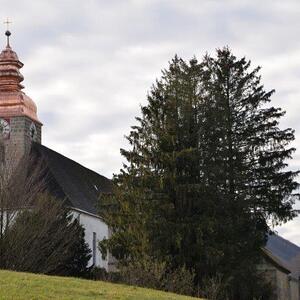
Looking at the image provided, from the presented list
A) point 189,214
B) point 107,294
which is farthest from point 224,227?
point 107,294

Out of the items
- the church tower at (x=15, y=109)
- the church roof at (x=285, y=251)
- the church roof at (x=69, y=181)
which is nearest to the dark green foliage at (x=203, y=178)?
the church roof at (x=69, y=181)

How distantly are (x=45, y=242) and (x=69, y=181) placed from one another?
18.0m

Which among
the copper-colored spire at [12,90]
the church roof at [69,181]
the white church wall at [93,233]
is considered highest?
the copper-colored spire at [12,90]

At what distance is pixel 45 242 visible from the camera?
2756 centimetres

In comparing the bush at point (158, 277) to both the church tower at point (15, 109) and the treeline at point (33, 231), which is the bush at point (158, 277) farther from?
the church tower at point (15, 109)

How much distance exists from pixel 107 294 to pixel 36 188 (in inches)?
569

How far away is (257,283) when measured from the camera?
28078 mm

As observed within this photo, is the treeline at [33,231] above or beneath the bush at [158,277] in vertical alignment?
above

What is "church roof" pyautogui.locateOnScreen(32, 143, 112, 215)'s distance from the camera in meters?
42.1

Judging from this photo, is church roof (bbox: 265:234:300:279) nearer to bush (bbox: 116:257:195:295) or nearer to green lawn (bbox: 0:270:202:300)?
bush (bbox: 116:257:195:295)

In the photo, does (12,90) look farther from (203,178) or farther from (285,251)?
(285,251)

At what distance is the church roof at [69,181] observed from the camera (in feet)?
138

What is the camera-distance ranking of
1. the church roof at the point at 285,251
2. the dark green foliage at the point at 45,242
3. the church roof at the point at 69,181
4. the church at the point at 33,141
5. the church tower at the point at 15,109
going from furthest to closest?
the church roof at the point at 285,251 < the church tower at the point at 15,109 < the church at the point at 33,141 < the church roof at the point at 69,181 < the dark green foliage at the point at 45,242

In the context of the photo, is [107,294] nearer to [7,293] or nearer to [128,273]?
[7,293]
